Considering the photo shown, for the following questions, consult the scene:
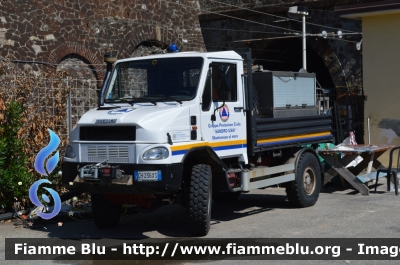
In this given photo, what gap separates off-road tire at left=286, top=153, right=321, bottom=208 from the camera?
11703 mm

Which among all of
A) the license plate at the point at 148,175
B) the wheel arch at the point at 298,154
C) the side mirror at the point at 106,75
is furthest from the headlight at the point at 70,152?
the wheel arch at the point at 298,154

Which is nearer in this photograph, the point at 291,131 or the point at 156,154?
the point at 156,154

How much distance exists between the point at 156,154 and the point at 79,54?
40.8ft

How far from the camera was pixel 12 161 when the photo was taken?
37.7 ft

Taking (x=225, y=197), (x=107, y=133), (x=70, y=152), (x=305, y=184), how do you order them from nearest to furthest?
(x=107, y=133) < (x=70, y=152) < (x=305, y=184) < (x=225, y=197)

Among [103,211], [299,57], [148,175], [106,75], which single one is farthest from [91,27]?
[148,175]

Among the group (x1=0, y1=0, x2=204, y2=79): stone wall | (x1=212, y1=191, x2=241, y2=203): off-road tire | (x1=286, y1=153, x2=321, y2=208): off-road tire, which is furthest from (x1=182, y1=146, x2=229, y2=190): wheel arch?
(x1=0, y1=0, x2=204, y2=79): stone wall

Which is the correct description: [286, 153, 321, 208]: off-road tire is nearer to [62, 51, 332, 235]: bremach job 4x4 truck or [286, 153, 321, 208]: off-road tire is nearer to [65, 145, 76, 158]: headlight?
[62, 51, 332, 235]: bremach job 4x4 truck

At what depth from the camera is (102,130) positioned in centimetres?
947

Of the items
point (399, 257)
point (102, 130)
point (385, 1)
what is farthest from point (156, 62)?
point (385, 1)

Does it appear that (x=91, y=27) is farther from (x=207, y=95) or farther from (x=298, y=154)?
(x=207, y=95)

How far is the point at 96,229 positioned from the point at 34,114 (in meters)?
3.05

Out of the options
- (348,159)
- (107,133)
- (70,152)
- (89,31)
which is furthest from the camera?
(89,31)

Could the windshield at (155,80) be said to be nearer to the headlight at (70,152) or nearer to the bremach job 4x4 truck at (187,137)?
the bremach job 4x4 truck at (187,137)
